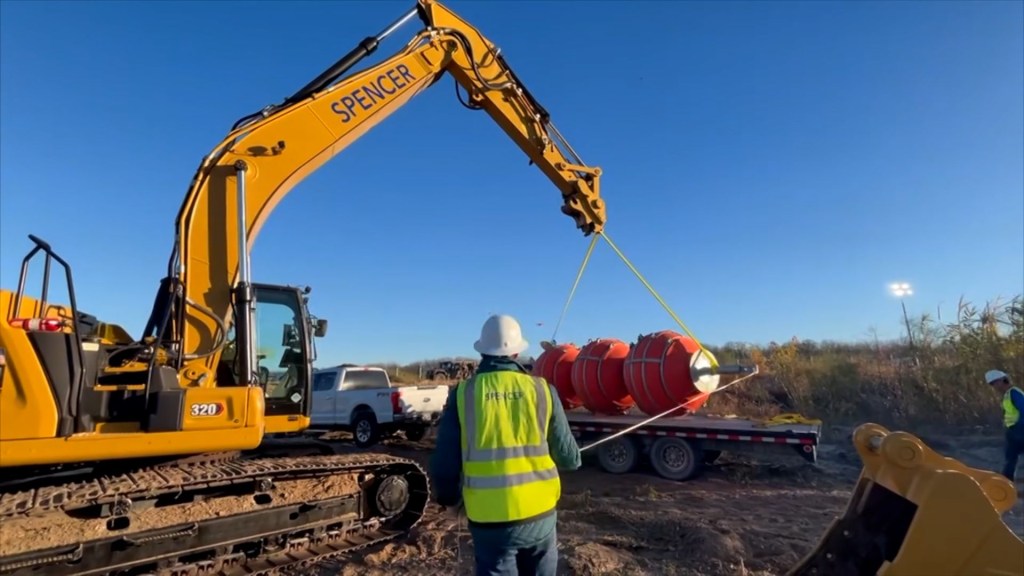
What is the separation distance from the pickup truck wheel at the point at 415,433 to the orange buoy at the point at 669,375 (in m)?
6.27

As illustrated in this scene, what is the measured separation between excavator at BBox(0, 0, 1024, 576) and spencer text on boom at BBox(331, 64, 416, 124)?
0.02 m

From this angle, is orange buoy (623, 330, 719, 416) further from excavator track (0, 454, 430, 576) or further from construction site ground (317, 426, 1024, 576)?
excavator track (0, 454, 430, 576)

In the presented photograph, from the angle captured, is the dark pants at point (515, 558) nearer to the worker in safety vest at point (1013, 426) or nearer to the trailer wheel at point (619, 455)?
the trailer wheel at point (619, 455)

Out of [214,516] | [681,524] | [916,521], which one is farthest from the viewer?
[681,524]

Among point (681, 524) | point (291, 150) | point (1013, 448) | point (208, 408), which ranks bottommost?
point (681, 524)

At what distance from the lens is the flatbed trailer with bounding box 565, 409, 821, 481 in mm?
9570

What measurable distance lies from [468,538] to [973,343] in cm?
1504

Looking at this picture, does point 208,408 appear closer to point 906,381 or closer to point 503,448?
point 503,448

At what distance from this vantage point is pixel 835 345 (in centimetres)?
2808

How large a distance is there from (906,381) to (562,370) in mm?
9786

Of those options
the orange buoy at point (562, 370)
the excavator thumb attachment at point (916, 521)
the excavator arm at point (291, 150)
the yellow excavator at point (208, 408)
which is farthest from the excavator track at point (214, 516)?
the orange buoy at point (562, 370)

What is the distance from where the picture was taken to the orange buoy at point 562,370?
43.3 feet

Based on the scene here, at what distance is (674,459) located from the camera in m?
10.4

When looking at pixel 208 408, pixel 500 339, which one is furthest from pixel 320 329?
pixel 500 339
